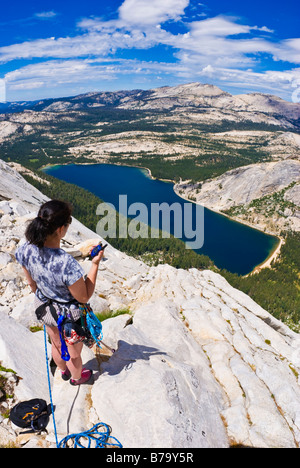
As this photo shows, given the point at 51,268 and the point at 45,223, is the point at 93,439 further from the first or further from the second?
the point at 45,223

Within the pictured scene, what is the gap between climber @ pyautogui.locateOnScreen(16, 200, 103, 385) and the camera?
15.4 ft

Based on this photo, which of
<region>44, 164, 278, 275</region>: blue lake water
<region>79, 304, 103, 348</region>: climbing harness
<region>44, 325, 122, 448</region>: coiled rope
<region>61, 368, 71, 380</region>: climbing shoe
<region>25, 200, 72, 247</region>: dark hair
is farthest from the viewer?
<region>44, 164, 278, 275</region>: blue lake water

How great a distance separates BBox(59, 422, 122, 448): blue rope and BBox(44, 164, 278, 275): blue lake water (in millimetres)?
87020

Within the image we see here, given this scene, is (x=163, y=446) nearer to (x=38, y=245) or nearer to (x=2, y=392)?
(x=2, y=392)

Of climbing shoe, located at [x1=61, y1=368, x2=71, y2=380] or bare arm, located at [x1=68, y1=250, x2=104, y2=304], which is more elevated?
bare arm, located at [x1=68, y1=250, x2=104, y2=304]

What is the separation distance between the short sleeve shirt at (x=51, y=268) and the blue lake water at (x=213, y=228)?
88.0 metres

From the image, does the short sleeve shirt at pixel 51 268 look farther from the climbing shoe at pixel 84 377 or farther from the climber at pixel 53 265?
the climbing shoe at pixel 84 377

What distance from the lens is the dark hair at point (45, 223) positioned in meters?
4.62

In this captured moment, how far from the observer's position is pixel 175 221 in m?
126

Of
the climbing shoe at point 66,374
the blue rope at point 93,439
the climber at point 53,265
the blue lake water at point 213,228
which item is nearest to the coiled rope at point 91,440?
the blue rope at point 93,439

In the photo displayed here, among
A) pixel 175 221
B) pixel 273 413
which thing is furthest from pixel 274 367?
pixel 175 221

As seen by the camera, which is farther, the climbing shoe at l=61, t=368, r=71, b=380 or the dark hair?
the climbing shoe at l=61, t=368, r=71, b=380

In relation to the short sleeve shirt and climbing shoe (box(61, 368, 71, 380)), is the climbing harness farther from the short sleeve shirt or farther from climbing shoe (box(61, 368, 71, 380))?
climbing shoe (box(61, 368, 71, 380))

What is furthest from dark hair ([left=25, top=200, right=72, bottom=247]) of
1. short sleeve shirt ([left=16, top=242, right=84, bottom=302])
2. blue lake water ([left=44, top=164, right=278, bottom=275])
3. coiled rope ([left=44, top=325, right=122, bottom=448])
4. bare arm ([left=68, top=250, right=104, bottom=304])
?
blue lake water ([left=44, top=164, right=278, bottom=275])
